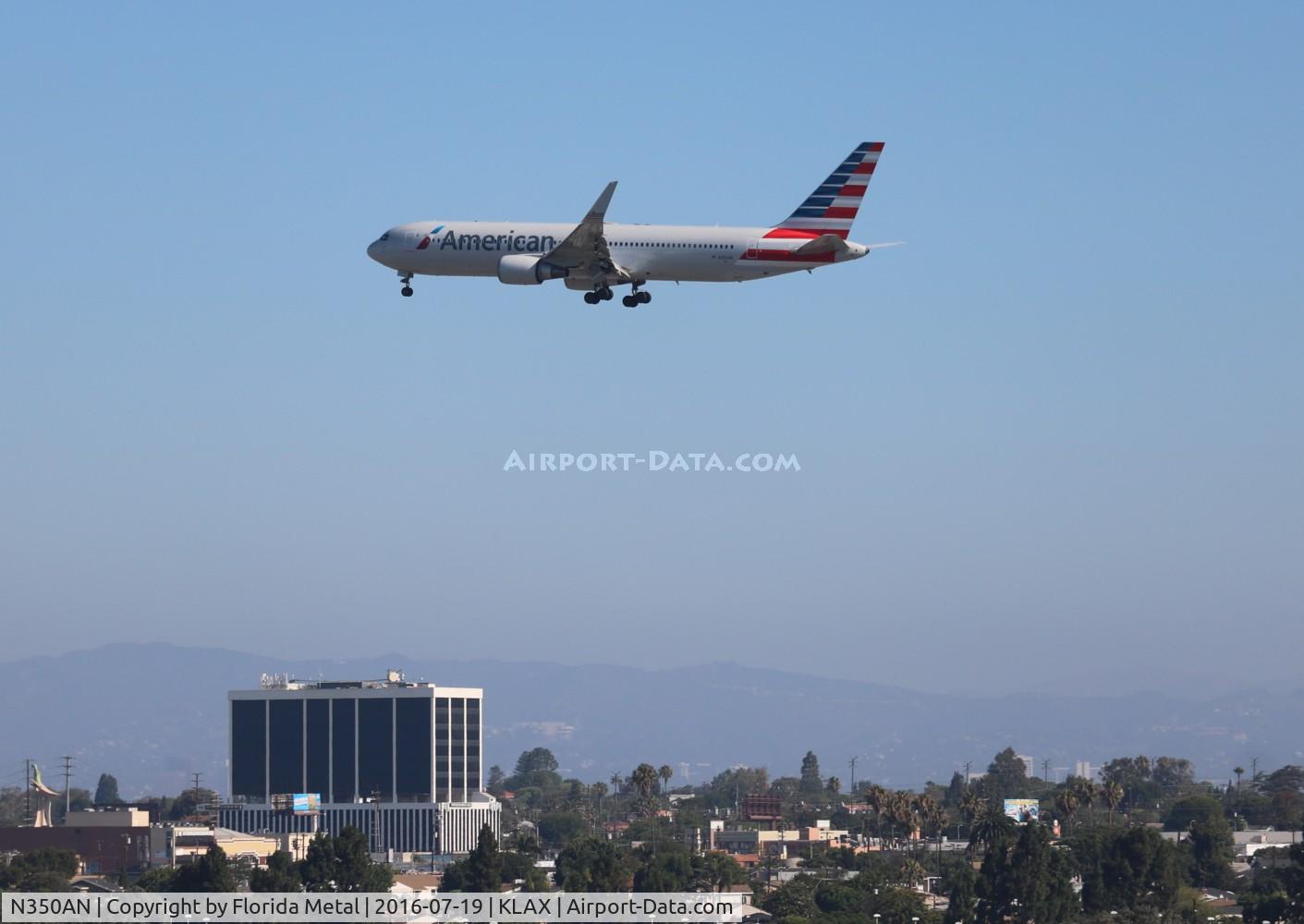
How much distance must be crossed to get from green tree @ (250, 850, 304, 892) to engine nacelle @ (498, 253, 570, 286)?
40.5 m

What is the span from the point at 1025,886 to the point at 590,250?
5263 centimetres

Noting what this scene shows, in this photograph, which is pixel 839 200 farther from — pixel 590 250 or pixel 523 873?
pixel 523 873

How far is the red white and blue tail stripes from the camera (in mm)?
117375

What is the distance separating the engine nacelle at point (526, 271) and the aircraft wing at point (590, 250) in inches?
16.0

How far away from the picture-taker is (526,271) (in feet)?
362

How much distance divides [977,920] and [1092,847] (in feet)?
138

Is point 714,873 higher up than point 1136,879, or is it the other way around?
point 1136,879

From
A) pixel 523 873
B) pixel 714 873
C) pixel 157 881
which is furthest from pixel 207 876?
pixel 714 873

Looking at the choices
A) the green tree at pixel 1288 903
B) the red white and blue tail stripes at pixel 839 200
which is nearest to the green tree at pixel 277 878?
the red white and blue tail stripes at pixel 839 200

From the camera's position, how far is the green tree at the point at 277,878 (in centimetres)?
12725

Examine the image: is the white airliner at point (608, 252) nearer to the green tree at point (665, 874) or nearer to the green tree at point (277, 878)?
the green tree at point (277, 878)

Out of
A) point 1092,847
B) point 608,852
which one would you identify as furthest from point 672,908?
point 1092,847

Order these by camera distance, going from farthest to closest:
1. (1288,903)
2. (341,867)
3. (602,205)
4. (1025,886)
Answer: (341,867)
(1025,886)
(1288,903)
(602,205)

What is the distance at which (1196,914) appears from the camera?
Answer: 14400 centimetres
